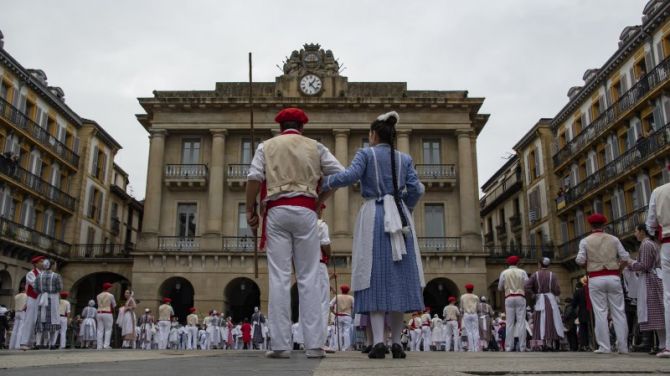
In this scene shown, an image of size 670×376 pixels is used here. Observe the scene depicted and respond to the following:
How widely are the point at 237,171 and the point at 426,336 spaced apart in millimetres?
14301

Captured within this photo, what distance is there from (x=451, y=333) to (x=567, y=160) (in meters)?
18.8

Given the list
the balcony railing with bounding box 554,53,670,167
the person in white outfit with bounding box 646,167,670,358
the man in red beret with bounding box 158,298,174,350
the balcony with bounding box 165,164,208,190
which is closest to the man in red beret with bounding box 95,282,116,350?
the man in red beret with bounding box 158,298,174,350

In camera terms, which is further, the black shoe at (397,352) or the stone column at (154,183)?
the stone column at (154,183)

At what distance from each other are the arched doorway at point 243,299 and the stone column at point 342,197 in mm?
5466

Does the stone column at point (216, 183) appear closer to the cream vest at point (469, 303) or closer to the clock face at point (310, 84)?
the clock face at point (310, 84)

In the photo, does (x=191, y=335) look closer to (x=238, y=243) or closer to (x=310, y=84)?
(x=238, y=243)

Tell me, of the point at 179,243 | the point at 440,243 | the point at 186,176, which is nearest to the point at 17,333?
the point at 179,243

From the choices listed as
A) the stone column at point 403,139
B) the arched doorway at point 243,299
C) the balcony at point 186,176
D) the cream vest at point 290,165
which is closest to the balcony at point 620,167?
the stone column at point 403,139

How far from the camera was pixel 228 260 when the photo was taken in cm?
3019

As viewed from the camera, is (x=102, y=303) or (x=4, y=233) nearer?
(x=102, y=303)

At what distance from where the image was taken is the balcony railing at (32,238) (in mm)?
30234

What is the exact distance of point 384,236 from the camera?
5852 millimetres

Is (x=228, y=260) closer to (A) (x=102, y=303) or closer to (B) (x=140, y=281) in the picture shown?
(B) (x=140, y=281)

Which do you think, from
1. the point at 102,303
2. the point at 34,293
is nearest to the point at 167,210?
the point at 102,303
